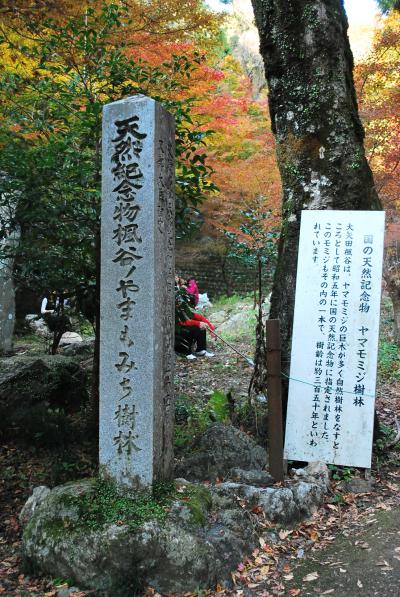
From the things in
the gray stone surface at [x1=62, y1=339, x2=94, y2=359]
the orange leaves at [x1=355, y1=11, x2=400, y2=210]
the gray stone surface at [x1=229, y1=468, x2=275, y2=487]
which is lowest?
the gray stone surface at [x1=229, y1=468, x2=275, y2=487]

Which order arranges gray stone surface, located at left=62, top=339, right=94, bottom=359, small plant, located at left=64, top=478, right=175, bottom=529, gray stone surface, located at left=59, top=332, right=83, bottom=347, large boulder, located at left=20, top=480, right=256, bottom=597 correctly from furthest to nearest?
gray stone surface, located at left=59, top=332, right=83, bottom=347 < gray stone surface, located at left=62, top=339, right=94, bottom=359 < small plant, located at left=64, top=478, right=175, bottom=529 < large boulder, located at left=20, top=480, right=256, bottom=597

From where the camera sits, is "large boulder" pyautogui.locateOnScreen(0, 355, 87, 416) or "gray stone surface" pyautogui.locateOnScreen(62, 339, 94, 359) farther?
"gray stone surface" pyautogui.locateOnScreen(62, 339, 94, 359)

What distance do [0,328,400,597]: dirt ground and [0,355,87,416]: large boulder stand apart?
0.48 m

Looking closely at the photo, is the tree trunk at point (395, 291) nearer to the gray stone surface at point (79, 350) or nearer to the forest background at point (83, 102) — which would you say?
the forest background at point (83, 102)

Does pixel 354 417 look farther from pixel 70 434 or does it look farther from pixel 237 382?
pixel 237 382

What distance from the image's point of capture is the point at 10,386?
577 cm

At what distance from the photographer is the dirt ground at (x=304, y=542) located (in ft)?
10.3

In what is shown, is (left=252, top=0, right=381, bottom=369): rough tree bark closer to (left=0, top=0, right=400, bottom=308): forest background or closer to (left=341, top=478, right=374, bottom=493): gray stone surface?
(left=0, top=0, right=400, bottom=308): forest background

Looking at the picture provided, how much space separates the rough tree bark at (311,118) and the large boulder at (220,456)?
1003 mm

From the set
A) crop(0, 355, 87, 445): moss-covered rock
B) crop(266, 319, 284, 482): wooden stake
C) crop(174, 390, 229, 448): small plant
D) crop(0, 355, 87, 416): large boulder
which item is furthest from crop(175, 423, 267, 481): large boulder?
crop(0, 355, 87, 416): large boulder

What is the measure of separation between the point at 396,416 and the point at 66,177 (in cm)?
474

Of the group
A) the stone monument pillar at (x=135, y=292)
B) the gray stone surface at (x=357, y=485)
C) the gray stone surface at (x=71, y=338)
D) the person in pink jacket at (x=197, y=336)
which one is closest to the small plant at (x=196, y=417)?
the gray stone surface at (x=357, y=485)

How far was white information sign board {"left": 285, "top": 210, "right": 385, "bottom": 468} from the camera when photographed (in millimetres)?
4449

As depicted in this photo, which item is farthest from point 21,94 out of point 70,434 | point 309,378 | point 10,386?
point 309,378
